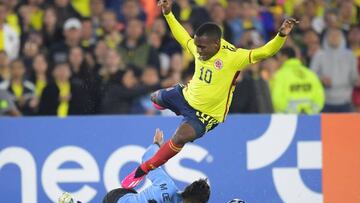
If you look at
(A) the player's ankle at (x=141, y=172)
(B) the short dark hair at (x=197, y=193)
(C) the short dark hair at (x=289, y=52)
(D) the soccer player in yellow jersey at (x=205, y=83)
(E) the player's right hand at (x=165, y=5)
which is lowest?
(B) the short dark hair at (x=197, y=193)

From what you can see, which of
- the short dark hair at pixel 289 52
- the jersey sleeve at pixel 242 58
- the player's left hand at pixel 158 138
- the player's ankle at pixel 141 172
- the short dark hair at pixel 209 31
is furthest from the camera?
the short dark hair at pixel 289 52

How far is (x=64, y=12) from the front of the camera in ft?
59.0

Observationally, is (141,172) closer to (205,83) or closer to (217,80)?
(205,83)

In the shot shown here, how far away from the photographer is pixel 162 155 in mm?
12727

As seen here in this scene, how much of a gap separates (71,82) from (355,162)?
4.32m

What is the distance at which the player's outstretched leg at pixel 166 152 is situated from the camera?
12.5 meters

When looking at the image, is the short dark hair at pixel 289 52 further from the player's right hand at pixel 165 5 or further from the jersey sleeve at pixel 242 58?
the player's right hand at pixel 165 5

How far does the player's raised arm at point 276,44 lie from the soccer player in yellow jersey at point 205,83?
0.01 metres

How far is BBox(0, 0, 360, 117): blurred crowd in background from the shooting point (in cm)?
1623

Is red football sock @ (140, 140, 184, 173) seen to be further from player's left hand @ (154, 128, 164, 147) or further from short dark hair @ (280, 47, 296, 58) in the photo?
short dark hair @ (280, 47, 296, 58)

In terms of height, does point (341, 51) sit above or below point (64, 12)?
below

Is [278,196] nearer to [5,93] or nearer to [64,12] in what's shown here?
[5,93]

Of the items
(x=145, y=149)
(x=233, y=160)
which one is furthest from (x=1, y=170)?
(x=233, y=160)

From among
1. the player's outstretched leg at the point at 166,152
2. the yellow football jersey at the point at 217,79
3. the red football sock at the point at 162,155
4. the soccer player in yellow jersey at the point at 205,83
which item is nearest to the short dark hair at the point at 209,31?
the soccer player in yellow jersey at the point at 205,83
